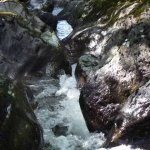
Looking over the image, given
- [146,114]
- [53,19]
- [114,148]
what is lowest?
[53,19]

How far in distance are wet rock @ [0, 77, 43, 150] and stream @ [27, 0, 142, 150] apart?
851 millimetres

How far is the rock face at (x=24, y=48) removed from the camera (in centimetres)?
1144

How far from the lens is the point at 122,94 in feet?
27.3

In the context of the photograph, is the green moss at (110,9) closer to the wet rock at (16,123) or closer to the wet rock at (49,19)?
the wet rock at (49,19)

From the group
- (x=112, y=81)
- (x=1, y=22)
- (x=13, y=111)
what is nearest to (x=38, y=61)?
(x=1, y=22)

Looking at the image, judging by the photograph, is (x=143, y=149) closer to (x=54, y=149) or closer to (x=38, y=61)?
(x=54, y=149)

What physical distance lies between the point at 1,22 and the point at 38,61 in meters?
1.67

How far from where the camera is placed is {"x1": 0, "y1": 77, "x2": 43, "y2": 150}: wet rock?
252 inches

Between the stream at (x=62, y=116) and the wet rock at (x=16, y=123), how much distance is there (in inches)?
33.5

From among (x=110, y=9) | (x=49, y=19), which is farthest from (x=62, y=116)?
(x=49, y=19)

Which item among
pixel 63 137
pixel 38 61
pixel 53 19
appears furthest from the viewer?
pixel 53 19

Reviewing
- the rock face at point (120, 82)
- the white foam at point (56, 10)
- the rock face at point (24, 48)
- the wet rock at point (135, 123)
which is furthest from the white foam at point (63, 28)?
the wet rock at point (135, 123)

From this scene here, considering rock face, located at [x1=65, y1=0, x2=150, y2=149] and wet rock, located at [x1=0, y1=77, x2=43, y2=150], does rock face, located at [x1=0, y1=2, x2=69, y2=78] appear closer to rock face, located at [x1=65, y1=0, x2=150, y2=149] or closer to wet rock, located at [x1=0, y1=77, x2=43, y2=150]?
rock face, located at [x1=65, y1=0, x2=150, y2=149]

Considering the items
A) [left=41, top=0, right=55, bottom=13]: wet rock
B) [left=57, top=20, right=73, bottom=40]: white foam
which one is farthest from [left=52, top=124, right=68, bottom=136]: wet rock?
[left=41, top=0, right=55, bottom=13]: wet rock
